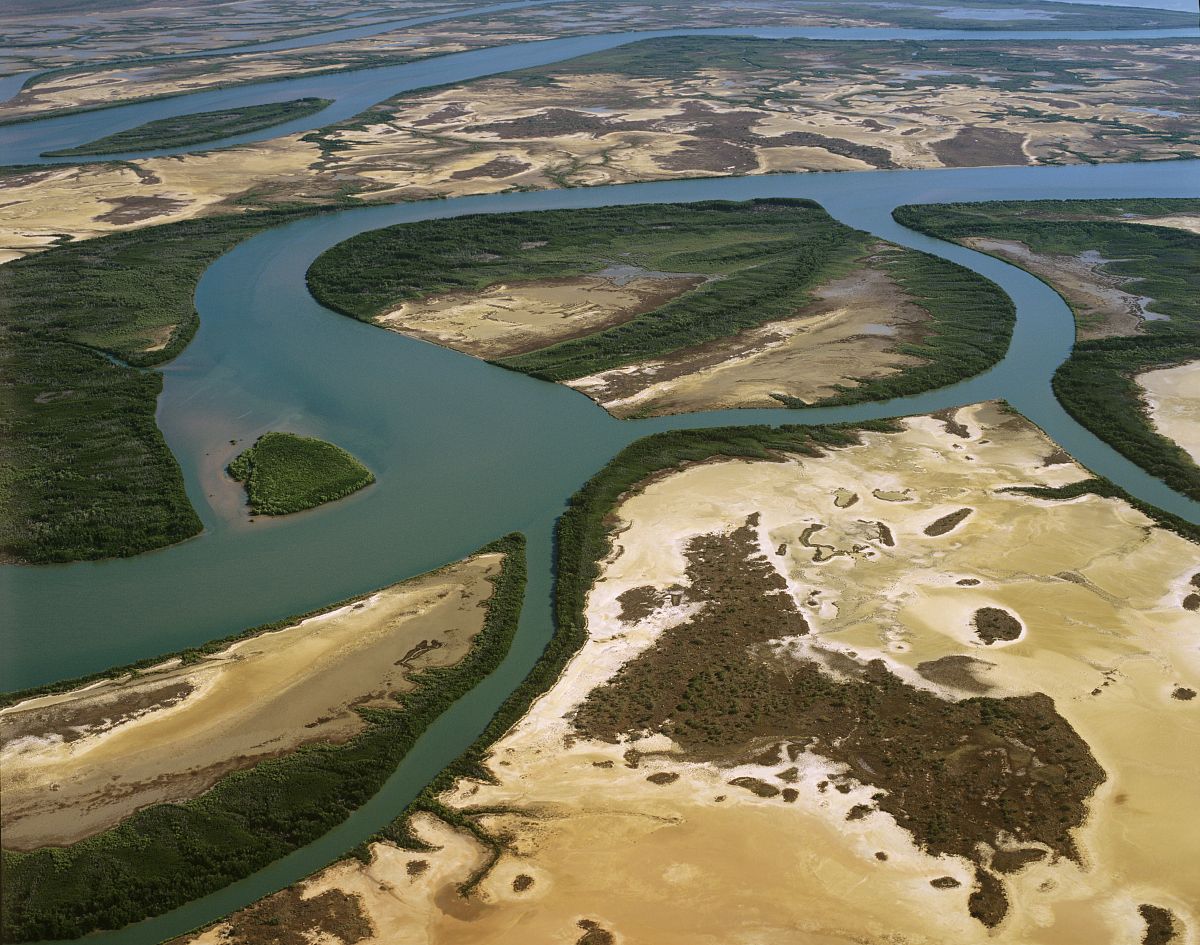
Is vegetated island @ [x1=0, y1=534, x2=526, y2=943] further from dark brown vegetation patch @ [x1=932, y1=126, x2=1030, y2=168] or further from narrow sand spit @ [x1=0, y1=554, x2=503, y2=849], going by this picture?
dark brown vegetation patch @ [x1=932, y1=126, x2=1030, y2=168]

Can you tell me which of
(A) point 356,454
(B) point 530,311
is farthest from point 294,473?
(B) point 530,311

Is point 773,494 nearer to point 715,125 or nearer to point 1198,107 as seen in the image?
point 715,125

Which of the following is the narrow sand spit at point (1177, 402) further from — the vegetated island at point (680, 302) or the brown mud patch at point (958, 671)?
the brown mud patch at point (958, 671)

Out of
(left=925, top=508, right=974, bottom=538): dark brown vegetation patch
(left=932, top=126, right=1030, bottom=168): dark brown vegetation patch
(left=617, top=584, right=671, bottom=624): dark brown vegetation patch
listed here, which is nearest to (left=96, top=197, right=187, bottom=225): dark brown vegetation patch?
(left=617, top=584, right=671, bottom=624): dark brown vegetation patch

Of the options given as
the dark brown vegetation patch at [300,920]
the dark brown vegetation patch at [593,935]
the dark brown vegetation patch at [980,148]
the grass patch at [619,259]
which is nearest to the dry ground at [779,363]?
the grass patch at [619,259]

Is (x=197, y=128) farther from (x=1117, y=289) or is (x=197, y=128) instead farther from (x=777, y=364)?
(x=1117, y=289)

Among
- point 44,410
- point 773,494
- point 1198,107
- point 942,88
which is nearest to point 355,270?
point 44,410
